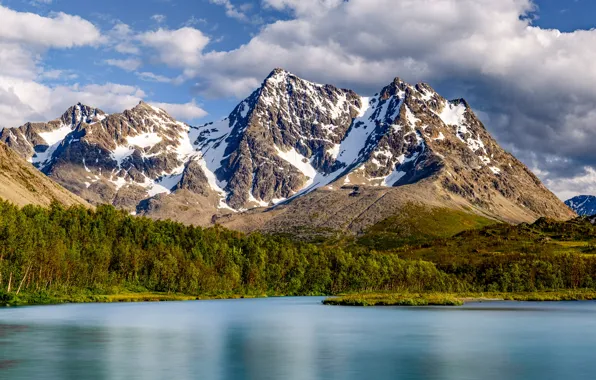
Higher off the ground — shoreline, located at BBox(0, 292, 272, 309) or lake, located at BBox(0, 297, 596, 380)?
shoreline, located at BBox(0, 292, 272, 309)

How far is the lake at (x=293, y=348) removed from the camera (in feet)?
168

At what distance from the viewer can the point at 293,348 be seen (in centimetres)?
6750

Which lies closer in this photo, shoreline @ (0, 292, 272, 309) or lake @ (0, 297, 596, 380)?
lake @ (0, 297, 596, 380)

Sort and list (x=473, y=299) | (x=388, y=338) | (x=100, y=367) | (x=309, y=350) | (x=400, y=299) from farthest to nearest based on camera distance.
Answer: (x=473, y=299), (x=400, y=299), (x=388, y=338), (x=309, y=350), (x=100, y=367)

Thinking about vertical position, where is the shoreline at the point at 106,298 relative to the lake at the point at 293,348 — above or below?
above

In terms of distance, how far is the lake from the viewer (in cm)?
5128

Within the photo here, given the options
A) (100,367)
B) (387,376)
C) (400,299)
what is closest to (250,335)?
(100,367)

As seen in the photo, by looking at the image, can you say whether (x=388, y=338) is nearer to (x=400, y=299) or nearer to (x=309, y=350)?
(x=309, y=350)

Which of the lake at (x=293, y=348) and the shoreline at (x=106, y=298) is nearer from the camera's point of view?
the lake at (x=293, y=348)

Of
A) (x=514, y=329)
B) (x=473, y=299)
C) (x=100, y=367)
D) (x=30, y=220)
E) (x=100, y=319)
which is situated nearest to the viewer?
(x=100, y=367)

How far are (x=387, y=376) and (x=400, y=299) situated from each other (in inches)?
4734

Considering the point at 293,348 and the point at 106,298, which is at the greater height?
the point at 106,298

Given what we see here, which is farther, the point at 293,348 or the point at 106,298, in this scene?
the point at 106,298

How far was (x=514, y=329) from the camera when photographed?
296 ft
